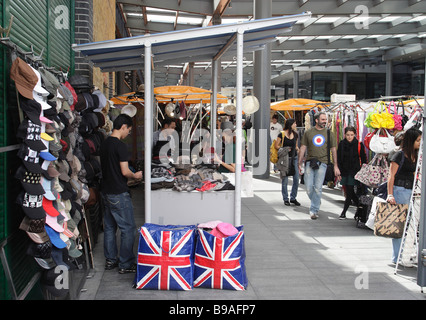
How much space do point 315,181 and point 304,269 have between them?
3300mm

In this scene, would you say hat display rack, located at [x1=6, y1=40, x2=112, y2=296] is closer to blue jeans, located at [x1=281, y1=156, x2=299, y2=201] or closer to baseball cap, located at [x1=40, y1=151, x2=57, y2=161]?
baseball cap, located at [x1=40, y1=151, x2=57, y2=161]

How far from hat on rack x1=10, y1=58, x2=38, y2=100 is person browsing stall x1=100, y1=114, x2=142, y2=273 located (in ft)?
6.33

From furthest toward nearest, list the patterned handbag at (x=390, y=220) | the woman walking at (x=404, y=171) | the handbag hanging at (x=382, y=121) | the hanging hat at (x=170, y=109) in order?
the hanging hat at (x=170, y=109)
the handbag hanging at (x=382, y=121)
the woman walking at (x=404, y=171)
the patterned handbag at (x=390, y=220)

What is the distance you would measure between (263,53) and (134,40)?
1100 cm

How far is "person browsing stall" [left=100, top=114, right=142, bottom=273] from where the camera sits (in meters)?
5.24

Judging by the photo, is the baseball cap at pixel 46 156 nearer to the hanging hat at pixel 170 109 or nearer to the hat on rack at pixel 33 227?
the hat on rack at pixel 33 227

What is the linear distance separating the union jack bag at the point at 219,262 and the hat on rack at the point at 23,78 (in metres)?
2.41

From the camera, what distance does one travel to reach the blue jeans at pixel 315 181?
341 inches

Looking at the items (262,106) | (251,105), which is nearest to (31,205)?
(251,105)

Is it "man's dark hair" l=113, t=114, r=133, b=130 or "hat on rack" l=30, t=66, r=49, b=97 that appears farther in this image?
"man's dark hair" l=113, t=114, r=133, b=130

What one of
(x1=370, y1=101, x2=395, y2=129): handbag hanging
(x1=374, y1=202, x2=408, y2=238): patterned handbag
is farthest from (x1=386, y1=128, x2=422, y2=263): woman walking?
(x1=370, y1=101, x2=395, y2=129): handbag hanging

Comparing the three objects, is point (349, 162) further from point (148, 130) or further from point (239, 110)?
point (148, 130)

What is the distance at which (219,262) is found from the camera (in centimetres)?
479

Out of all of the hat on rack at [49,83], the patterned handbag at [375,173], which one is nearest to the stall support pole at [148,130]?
the hat on rack at [49,83]
